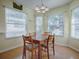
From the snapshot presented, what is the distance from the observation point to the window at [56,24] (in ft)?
17.4

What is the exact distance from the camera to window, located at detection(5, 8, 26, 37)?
4.06 m

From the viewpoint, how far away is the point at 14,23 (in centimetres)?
448

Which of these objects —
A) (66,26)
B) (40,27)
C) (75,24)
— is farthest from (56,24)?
(75,24)

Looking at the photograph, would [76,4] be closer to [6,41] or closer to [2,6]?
[2,6]

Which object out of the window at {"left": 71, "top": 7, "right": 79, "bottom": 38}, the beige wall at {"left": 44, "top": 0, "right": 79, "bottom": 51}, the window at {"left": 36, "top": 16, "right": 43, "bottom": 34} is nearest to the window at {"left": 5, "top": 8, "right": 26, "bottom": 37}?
the window at {"left": 36, "top": 16, "right": 43, "bottom": 34}

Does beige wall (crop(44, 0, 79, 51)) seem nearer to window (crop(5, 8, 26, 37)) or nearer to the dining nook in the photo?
the dining nook

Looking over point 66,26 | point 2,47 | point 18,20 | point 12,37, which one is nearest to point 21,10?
A: point 18,20

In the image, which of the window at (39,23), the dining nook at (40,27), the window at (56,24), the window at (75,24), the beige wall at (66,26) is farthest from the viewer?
the window at (39,23)

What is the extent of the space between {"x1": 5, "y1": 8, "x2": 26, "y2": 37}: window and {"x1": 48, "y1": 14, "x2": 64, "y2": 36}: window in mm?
1851

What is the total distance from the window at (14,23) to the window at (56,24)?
6.07ft

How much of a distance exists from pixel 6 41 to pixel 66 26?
3460 millimetres

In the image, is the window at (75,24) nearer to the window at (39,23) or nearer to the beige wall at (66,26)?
the beige wall at (66,26)

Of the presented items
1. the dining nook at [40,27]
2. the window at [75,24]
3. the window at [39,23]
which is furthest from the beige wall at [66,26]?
the window at [39,23]

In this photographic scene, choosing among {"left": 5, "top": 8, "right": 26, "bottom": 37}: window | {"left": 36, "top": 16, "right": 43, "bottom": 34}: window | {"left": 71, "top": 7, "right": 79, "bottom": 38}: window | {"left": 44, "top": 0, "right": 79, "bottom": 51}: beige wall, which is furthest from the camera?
{"left": 36, "top": 16, "right": 43, "bottom": 34}: window
